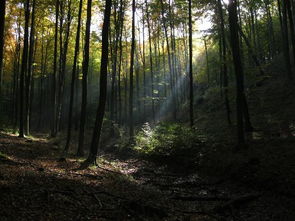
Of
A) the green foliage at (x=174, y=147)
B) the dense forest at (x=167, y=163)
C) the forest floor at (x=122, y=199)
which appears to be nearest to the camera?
the forest floor at (x=122, y=199)

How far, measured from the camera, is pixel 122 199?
269 inches

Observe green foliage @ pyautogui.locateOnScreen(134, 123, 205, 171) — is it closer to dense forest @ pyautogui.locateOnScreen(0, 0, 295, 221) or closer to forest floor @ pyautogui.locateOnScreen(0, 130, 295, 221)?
dense forest @ pyautogui.locateOnScreen(0, 0, 295, 221)

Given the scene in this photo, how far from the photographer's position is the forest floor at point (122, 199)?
5324mm

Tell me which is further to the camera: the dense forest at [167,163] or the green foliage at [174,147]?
the green foliage at [174,147]

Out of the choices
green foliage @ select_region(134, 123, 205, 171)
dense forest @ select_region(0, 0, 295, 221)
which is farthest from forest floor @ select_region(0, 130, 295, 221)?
green foliage @ select_region(134, 123, 205, 171)

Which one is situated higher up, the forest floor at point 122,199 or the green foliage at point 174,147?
the green foliage at point 174,147

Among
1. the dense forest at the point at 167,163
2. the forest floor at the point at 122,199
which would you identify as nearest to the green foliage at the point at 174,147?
the dense forest at the point at 167,163

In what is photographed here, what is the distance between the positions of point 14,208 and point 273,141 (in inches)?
414

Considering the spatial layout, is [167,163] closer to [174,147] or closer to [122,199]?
[174,147]

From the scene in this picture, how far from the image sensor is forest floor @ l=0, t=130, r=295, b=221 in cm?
532

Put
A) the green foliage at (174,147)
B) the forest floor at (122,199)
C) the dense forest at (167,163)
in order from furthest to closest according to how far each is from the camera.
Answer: the green foliage at (174,147)
the dense forest at (167,163)
the forest floor at (122,199)

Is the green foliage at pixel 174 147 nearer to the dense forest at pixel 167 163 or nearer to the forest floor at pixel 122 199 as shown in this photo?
the dense forest at pixel 167 163

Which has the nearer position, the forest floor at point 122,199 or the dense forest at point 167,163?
the forest floor at point 122,199

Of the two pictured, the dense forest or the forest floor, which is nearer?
the forest floor
